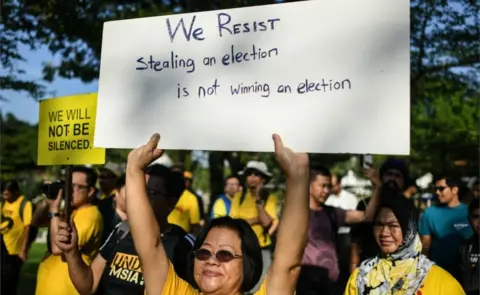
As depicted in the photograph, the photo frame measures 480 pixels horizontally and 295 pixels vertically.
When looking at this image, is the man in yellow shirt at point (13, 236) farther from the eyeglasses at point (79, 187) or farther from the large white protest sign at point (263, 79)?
the large white protest sign at point (263, 79)

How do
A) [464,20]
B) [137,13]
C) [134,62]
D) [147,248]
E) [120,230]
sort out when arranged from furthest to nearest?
[137,13], [464,20], [120,230], [134,62], [147,248]

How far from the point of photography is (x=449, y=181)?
674cm

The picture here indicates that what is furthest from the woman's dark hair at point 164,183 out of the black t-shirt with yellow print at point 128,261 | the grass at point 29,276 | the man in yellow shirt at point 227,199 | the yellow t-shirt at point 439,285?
the grass at point 29,276

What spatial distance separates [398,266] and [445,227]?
3364 millimetres

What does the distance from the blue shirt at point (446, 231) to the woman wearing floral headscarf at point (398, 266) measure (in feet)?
9.72

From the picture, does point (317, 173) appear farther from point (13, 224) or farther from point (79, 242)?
point (13, 224)

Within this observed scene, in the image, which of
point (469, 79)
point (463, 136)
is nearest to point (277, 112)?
point (469, 79)

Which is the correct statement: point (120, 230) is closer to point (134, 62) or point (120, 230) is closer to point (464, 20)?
point (134, 62)

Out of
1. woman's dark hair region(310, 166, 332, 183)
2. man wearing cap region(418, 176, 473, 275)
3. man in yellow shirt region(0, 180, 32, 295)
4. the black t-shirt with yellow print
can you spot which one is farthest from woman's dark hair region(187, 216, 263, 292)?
man in yellow shirt region(0, 180, 32, 295)

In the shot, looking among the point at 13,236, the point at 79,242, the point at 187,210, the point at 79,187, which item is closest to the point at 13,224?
the point at 13,236

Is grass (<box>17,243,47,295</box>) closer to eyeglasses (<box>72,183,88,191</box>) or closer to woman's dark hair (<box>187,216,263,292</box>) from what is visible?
eyeglasses (<box>72,183,88,191</box>)

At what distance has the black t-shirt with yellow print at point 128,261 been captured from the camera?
322cm

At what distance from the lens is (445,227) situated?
6.49m

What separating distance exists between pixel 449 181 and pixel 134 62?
4.74 m
